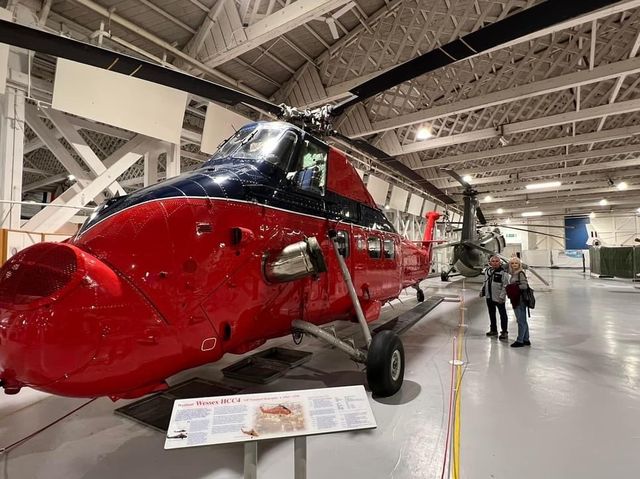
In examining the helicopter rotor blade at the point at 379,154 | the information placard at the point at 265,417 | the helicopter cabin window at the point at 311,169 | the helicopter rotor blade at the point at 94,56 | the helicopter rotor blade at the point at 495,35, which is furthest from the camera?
the helicopter rotor blade at the point at 379,154

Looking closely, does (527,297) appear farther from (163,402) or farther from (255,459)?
(255,459)

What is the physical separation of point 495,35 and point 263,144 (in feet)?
7.98

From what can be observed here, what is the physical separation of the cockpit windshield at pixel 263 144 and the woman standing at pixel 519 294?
4.58 m

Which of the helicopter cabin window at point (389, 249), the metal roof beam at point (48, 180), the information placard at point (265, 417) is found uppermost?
the metal roof beam at point (48, 180)

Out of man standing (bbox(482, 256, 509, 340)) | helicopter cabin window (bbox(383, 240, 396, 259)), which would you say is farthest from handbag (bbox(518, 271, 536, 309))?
helicopter cabin window (bbox(383, 240, 396, 259))

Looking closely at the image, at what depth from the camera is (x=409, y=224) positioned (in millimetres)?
21500

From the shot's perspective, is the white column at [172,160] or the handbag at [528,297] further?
the white column at [172,160]

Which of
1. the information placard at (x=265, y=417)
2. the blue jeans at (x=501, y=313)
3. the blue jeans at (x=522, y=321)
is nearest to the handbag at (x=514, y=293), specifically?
the blue jeans at (x=522, y=321)

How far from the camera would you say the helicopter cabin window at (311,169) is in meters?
3.90

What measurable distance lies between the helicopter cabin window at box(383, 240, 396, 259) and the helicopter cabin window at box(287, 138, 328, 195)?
191 centimetres

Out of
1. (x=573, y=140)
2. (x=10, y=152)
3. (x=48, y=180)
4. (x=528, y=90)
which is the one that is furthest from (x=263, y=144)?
(x=48, y=180)

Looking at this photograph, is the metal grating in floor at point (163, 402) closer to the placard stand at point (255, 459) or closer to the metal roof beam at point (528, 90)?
the placard stand at point (255, 459)

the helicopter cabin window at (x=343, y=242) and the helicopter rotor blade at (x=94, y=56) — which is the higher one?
the helicopter rotor blade at (x=94, y=56)

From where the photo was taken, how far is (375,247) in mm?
5406
